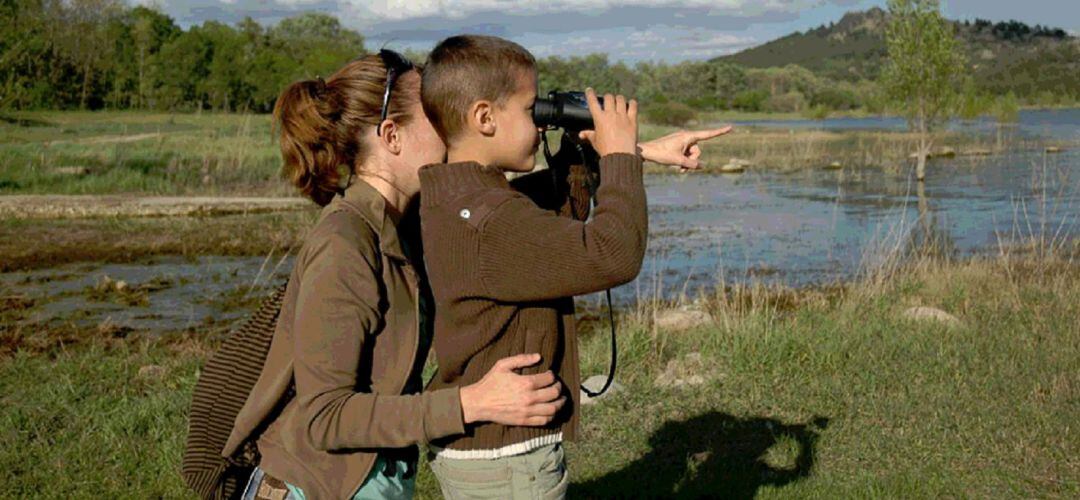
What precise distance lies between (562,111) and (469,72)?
0.68 feet

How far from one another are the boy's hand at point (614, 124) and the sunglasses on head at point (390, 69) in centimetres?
42

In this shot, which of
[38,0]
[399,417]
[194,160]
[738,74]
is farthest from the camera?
[738,74]

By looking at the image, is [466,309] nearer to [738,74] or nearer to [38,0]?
[38,0]

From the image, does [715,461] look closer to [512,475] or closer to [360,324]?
[512,475]

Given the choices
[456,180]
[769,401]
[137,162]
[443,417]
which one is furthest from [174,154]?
[443,417]

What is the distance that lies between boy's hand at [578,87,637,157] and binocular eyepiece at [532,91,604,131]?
0.04 metres

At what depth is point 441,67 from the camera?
2.10 m

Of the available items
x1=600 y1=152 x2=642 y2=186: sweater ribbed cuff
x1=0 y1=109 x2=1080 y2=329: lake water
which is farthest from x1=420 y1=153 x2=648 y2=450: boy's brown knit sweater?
x1=0 y1=109 x2=1080 y2=329: lake water

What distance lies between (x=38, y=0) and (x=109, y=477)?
927 inches

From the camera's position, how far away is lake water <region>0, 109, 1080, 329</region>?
35.4ft

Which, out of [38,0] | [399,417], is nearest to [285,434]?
[399,417]

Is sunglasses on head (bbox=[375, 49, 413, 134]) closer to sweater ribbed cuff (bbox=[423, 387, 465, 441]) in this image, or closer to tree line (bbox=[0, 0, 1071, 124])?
sweater ribbed cuff (bbox=[423, 387, 465, 441])

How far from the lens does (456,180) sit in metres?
2.14

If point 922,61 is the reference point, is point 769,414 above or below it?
below
